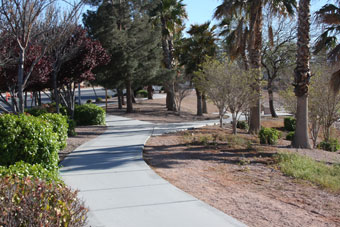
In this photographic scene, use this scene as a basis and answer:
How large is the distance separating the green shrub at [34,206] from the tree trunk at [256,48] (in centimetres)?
1299

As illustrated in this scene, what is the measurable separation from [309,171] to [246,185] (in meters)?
2.07

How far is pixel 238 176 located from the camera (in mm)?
7922

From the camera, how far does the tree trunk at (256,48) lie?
15.5 meters

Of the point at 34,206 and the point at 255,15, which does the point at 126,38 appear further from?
the point at 34,206

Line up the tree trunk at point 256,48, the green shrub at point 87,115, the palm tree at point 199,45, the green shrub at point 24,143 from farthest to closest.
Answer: the palm tree at point 199,45 < the green shrub at point 87,115 < the tree trunk at point 256,48 < the green shrub at point 24,143

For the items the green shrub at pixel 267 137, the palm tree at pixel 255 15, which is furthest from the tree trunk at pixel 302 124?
the palm tree at pixel 255 15

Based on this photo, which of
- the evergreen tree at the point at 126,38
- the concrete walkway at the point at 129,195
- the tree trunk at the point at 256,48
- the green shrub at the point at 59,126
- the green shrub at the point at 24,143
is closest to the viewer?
the concrete walkway at the point at 129,195

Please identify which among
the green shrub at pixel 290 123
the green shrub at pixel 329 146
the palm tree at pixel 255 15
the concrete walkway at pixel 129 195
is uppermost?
the palm tree at pixel 255 15

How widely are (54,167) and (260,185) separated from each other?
13.8 ft

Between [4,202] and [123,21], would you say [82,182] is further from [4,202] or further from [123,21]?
[123,21]

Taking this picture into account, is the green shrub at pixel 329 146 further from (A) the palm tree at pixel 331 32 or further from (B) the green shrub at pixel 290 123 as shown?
(B) the green shrub at pixel 290 123

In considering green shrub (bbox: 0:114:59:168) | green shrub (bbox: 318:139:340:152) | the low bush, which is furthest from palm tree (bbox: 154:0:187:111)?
green shrub (bbox: 0:114:59:168)

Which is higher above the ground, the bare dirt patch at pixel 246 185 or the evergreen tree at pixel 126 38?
the evergreen tree at pixel 126 38

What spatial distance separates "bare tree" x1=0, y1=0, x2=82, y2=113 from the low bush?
23.1 ft
